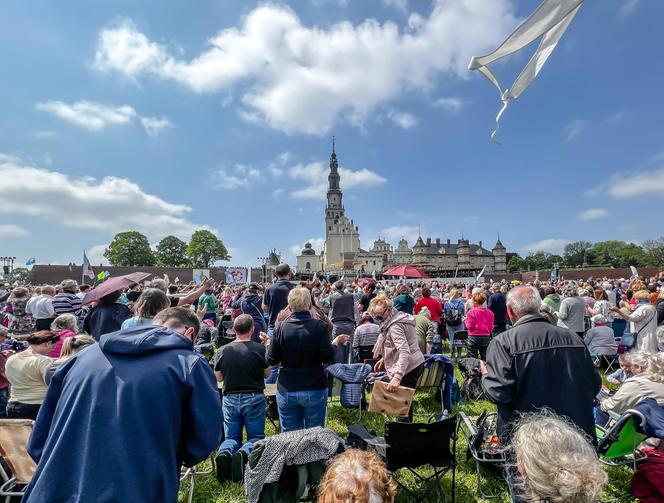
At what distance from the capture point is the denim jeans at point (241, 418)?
3752 millimetres

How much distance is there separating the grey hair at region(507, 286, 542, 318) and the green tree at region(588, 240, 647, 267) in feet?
297

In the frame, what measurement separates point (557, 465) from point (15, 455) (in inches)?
157

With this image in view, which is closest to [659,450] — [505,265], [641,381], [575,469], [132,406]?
[641,381]

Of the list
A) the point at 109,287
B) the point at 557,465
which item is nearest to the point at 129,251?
the point at 109,287

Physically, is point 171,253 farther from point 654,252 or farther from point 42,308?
point 654,252

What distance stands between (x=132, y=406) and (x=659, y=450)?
3.97m

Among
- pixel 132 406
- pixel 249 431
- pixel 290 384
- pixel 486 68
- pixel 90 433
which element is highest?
pixel 486 68

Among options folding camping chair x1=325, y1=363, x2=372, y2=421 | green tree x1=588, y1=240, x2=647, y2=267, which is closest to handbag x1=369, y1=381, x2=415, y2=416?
folding camping chair x1=325, y1=363, x2=372, y2=421

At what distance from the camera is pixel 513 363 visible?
2.71 m

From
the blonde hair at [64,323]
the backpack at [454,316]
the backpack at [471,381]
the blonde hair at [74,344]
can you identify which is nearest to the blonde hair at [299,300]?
the blonde hair at [74,344]

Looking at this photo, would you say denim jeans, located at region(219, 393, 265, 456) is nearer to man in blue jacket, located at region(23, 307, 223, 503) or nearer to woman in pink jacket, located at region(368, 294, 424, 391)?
woman in pink jacket, located at region(368, 294, 424, 391)

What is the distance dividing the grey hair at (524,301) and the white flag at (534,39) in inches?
77.3

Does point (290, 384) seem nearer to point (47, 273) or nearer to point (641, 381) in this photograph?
point (641, 381)

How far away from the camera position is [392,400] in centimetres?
404
